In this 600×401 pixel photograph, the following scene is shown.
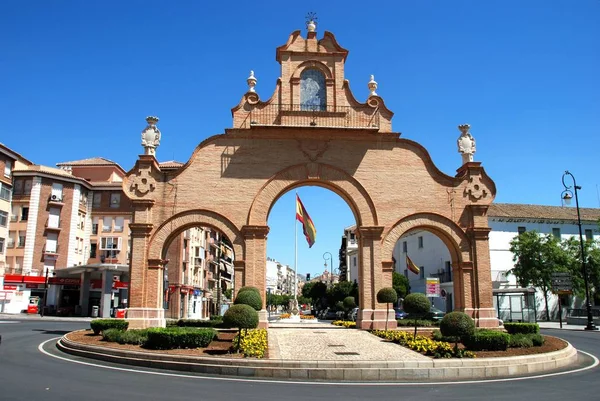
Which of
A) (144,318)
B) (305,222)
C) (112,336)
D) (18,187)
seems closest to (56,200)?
(18,187)

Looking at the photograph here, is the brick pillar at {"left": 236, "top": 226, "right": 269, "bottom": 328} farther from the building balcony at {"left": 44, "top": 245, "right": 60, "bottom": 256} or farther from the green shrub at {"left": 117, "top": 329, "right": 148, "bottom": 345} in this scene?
the building balcony at {"left": 44, "top": 245, "right": 60, "bottom": 256}

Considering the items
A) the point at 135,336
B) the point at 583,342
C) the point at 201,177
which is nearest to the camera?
the point at 135,336

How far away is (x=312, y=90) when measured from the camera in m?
28.0

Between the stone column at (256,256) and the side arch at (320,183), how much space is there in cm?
73

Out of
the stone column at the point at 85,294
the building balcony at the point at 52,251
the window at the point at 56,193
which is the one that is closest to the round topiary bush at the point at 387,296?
the stone column at the point at 85,294

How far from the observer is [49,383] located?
1160 centimetres

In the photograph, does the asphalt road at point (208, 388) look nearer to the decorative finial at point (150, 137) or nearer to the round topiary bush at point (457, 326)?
the round topiary bush at point (457, 326)

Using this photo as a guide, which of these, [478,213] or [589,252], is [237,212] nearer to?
[478,213]

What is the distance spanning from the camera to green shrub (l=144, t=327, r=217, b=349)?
55.1 ft

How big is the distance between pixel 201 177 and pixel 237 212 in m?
2.71

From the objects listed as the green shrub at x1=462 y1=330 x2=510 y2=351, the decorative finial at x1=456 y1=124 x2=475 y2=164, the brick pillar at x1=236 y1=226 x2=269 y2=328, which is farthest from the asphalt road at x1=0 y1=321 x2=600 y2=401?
the decorative finial at x1=456 y1=124 x2=475 y2=164

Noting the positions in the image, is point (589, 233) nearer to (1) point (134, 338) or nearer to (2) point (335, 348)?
(2) point (335, 348)

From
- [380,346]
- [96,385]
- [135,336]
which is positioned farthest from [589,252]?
[96,385]

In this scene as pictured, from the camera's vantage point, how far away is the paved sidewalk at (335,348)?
15.6 m
